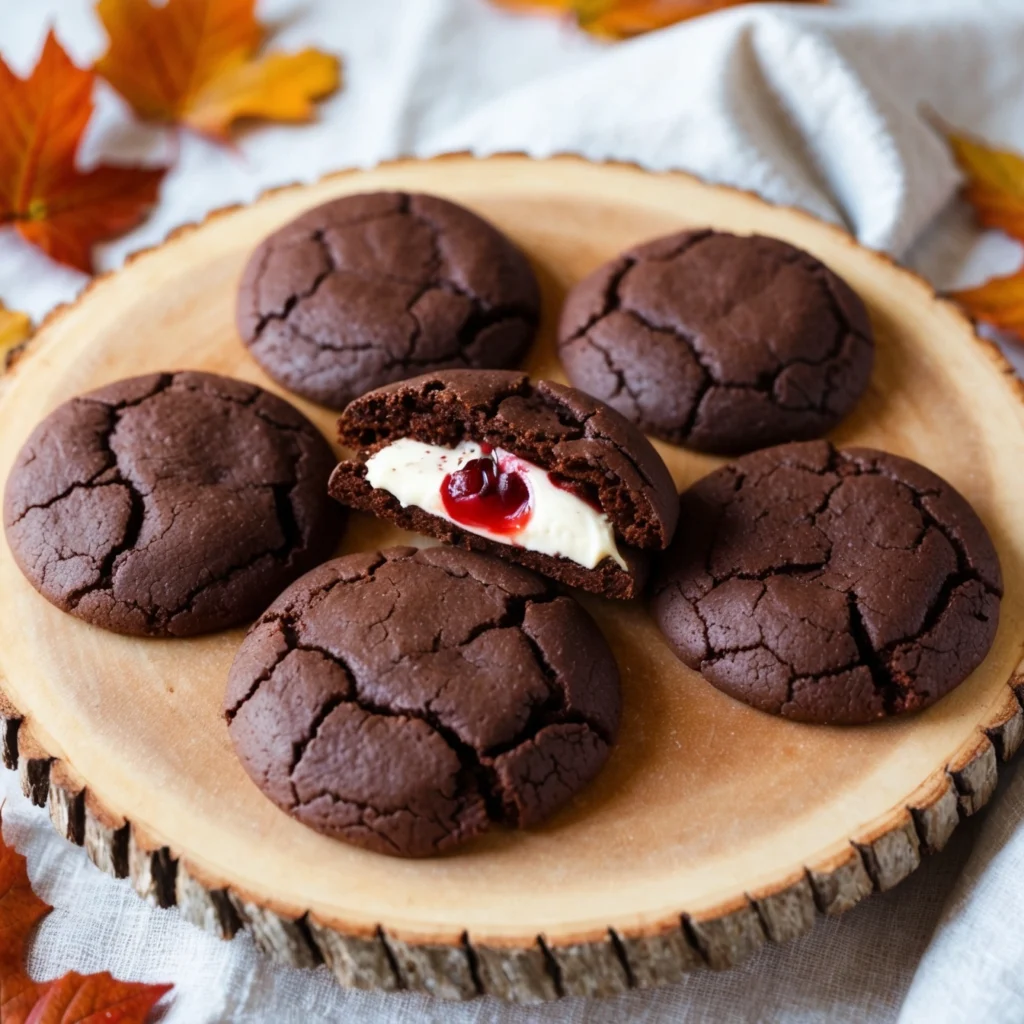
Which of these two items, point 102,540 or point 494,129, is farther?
point 494,129

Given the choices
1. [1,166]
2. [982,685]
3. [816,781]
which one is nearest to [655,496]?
[816,781]

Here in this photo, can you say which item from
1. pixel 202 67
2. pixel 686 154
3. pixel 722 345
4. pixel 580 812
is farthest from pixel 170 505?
pixel 202 67

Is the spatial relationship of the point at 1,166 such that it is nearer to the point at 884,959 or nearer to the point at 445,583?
the point at 445,583

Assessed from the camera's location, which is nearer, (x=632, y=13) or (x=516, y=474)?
(x=516, y=474)

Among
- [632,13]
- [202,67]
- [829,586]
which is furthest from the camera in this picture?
[632,13]

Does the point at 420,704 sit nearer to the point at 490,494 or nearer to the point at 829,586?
the point at 490,494
